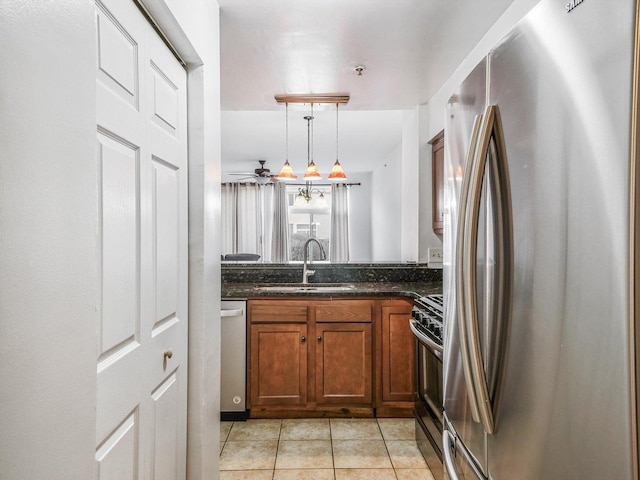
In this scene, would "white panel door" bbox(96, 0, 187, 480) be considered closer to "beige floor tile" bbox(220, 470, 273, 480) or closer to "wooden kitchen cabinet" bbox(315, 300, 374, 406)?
"beige floor tile" bbox(220, 470, 273, 480)

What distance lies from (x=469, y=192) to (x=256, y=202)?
7.07 meters

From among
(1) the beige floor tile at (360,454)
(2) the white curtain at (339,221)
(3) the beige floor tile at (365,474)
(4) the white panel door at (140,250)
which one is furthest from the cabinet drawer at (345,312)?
(2) the white curtain at (339,221)

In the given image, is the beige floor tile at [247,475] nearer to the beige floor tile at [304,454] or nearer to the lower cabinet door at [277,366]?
the beige floor tile at [304,454]

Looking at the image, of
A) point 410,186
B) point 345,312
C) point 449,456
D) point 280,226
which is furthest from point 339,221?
point 449,456

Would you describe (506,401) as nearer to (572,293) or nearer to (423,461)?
(572,293)

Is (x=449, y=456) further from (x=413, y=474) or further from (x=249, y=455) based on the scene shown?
(x=249, y=455)

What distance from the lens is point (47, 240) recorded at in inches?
22.2

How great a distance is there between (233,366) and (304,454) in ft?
2.42

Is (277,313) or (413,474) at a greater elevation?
(277,313)

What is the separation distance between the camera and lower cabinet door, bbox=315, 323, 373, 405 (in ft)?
8.46

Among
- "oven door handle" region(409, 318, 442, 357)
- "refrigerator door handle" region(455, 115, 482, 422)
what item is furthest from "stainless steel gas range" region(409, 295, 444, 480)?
"refrigerator door handle" region(455, 115, 482, 422)

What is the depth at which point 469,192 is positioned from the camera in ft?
2.73

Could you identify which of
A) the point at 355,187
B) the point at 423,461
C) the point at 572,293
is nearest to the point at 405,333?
the point at 423,461

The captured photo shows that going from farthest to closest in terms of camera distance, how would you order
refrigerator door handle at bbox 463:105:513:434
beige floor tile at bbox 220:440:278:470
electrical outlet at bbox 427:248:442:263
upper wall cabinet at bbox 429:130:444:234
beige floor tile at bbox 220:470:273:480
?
electrical outlet at bbox 427:248:442:263 < upper wall cabinet at bbox 429:130:444:234 < beige floor tile at bbox 220:440:278:470 < beige floor tile at bbox 220:470:273:480 < refrigerator door handle at bbox 463:105:513:434
